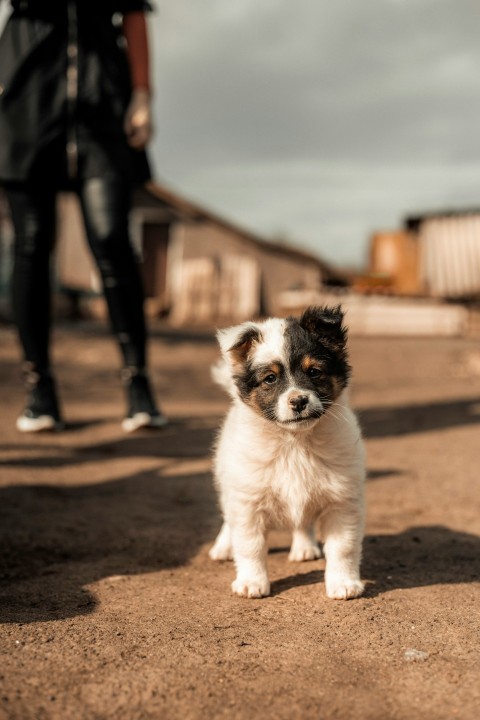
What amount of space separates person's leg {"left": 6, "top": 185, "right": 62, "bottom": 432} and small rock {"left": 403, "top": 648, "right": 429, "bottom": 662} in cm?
378

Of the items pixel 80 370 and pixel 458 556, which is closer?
pixel 458 556

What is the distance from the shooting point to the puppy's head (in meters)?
2.84

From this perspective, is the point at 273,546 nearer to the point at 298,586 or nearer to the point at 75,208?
the point at 298,586

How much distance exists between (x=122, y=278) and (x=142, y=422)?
1012 mm

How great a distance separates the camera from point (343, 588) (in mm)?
2773

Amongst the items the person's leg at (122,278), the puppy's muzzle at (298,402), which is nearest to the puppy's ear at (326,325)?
the puppy's muzzle at (298,402)

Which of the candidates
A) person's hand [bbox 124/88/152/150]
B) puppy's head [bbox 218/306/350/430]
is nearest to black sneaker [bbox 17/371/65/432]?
person's hand [bbox 124/88/152/150]

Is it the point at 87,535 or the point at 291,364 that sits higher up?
the point at 291,364

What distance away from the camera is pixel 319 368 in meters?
2.98

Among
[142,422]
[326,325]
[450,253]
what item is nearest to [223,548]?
[326,325]

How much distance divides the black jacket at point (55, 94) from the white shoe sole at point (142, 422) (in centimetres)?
168

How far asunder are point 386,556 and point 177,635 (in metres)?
1.23

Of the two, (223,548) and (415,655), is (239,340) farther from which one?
(415,655)

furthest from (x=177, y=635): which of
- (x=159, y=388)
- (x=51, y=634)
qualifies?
(x=159, y=388)
